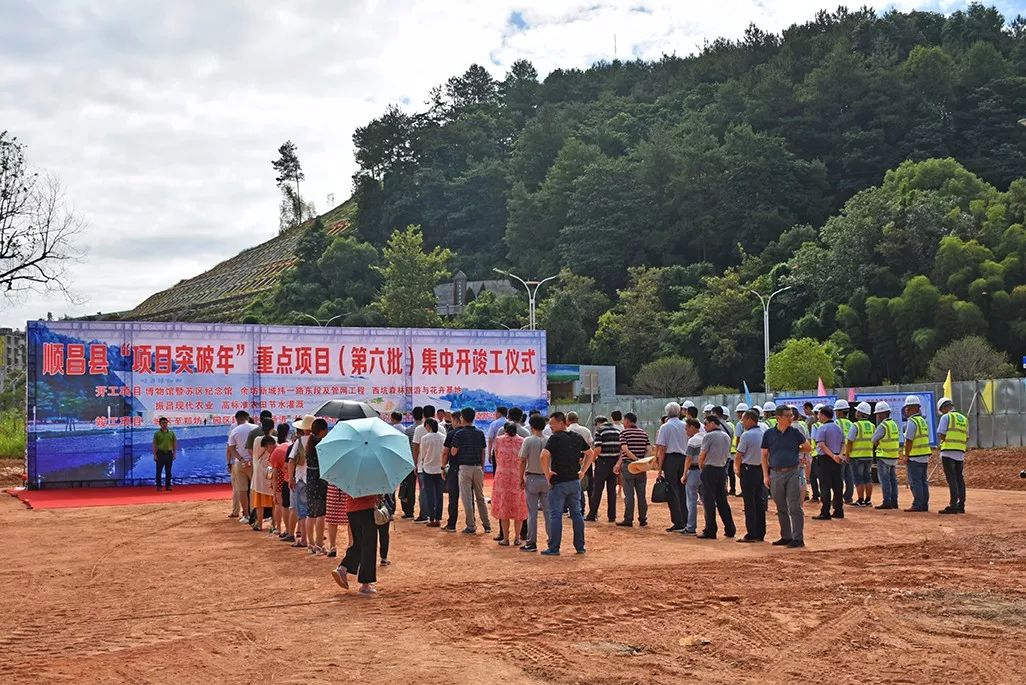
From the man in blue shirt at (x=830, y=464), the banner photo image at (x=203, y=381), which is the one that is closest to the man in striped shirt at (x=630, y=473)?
the man in blue shirt at (x=830, y=464)

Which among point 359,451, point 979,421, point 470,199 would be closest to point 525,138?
point 470,199

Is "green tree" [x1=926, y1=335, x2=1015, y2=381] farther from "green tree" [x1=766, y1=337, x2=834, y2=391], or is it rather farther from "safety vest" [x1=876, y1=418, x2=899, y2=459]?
"safety vest" [x1=876, y1=418, x2=899, y2=459]

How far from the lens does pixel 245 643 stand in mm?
8219

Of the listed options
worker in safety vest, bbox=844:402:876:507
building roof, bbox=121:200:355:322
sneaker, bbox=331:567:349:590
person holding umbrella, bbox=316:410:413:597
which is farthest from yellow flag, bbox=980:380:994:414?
building roof, bbox=121:200:355:322

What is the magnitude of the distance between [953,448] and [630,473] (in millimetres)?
5176

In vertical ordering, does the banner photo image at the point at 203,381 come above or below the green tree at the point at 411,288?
below

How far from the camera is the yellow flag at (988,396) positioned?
3269 centimetres

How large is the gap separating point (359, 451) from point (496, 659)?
116 inches

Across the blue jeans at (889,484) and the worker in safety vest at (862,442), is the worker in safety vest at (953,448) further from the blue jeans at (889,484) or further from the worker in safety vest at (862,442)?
the worker in safety vest at (862,442)

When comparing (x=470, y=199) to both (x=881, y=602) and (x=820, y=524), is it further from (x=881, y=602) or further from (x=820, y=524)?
(x=881, y=602)

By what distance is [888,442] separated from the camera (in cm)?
1842

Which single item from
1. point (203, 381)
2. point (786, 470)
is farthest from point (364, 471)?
point (203, 381)

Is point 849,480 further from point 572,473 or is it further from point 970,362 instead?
point 970,362

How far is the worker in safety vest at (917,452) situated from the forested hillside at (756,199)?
1343 inches
